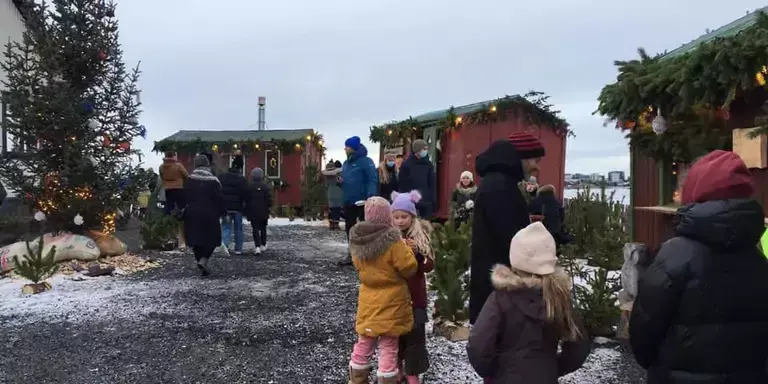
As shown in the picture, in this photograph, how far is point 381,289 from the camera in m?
3.92

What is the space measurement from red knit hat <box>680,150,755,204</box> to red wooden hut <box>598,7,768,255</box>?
5.81 feet

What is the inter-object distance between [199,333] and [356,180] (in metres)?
3.84

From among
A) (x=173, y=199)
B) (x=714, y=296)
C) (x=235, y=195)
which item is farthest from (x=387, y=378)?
(x=173, y=199)

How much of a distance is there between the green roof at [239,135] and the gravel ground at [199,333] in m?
16.8

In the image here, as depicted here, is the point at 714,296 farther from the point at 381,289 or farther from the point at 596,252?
the point at 596,252

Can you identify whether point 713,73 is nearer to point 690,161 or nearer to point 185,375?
point 690,161

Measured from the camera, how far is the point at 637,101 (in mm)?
5016

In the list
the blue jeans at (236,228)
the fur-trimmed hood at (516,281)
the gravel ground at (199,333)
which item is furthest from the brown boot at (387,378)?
the blue jeans at (236,228)

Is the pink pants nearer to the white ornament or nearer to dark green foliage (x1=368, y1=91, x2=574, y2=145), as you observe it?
the white ornament

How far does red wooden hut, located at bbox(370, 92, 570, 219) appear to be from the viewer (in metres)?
14.5

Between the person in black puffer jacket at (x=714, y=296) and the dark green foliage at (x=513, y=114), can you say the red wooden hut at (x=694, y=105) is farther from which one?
the dark green foliage at (x=513, y=114)

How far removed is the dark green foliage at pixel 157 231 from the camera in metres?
11.4

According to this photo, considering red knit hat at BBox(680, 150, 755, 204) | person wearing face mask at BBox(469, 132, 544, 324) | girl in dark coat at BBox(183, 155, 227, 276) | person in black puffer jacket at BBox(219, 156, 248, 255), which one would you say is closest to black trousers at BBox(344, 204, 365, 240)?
girl in dark coat at BBox(183, 155, 227, 276)

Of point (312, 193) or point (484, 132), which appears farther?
point (312, 193)
